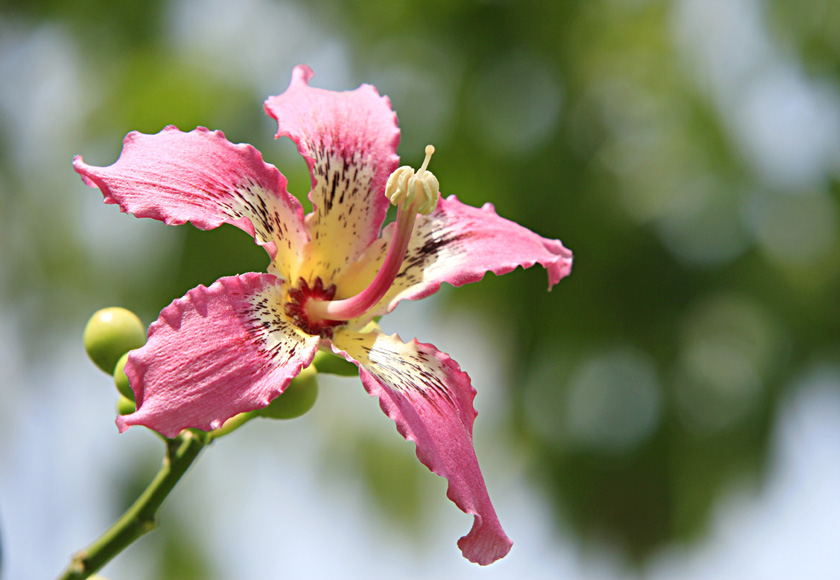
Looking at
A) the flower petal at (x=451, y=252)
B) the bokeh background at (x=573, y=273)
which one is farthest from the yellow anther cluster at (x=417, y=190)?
the bokeh background at (x=573, y=273)

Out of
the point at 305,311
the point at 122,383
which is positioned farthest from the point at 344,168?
the point at 122,383

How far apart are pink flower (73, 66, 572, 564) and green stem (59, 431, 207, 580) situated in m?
0.27

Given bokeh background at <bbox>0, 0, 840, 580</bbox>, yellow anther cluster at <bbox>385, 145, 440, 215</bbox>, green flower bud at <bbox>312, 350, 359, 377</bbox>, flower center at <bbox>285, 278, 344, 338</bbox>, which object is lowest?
green flower bud at <bbox>312, 350, 359, 377</bbox>

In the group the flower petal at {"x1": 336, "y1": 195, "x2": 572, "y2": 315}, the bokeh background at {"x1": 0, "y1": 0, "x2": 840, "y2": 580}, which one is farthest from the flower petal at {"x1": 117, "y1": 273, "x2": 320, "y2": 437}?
the bokeh background at {"x1": 0, "y1": 0, "x2": 840, "y2": 580}

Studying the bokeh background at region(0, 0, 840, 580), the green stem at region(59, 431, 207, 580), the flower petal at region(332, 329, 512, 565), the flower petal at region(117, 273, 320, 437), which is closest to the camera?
the flower petal at region(117, 273, 320, 437)

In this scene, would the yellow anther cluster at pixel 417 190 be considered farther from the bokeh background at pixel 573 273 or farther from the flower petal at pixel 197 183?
the bokeh background at pixel 573 273

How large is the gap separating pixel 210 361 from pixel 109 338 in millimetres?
603

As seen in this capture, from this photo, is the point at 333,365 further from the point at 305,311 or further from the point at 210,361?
the point at 210,361

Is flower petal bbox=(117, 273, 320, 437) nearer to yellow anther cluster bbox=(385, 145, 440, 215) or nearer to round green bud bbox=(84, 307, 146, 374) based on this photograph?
yellow anther cluster bbox=(385, 145, 440, 215)

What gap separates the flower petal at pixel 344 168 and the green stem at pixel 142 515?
398mm

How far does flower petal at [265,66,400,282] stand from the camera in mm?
1568

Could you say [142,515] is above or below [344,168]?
below

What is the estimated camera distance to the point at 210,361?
1.12 meters

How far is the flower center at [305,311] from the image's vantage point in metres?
1.44
